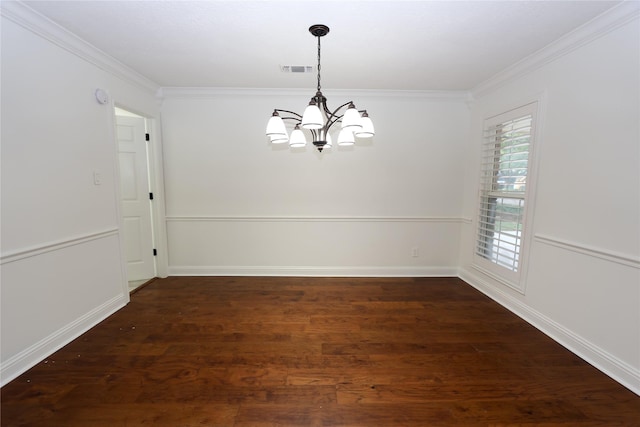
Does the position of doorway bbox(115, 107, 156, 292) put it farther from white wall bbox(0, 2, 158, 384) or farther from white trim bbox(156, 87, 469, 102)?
white wall bbox(0, 2, 158, 384)

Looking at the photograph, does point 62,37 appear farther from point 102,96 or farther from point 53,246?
point 53,246

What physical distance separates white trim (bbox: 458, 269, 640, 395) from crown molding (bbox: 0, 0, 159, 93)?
4.81 metres

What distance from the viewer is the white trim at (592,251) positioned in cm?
183

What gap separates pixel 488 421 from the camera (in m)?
1.57

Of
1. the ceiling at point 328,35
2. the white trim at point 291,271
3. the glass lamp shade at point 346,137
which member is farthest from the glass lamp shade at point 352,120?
the white trim at point 291,271

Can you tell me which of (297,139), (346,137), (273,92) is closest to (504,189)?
(346,137)

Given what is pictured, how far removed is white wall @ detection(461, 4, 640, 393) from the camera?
1.84m

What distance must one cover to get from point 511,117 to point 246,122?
10.3 feet

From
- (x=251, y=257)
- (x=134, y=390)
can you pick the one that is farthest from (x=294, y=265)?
(x=134, y=390)

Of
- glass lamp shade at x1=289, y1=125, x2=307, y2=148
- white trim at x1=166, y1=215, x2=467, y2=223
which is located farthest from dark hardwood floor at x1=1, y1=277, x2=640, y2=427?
glass lamp shade at x1=289, y1=125, x2=307, y2=148

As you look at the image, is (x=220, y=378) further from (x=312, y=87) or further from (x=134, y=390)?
(x=312, y=87)

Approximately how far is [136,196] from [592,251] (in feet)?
15.7

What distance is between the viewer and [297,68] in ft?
9.32

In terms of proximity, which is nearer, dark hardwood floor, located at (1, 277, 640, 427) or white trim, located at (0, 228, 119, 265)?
dark hardwood floor, located at (1, 277, 640, 427)
